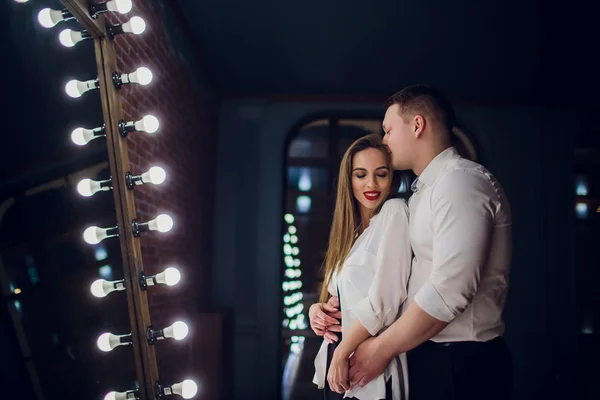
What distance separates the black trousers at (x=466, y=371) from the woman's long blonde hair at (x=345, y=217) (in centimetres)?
46

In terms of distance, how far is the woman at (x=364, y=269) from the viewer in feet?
4.44

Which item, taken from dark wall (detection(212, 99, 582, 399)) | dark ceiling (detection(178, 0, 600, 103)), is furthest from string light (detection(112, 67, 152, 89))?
dark wall (detection(212, 99, 582, 399))

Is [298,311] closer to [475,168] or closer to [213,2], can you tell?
[213,2]

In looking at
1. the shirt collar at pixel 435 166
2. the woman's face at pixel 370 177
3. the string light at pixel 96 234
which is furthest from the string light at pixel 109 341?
the shirt collar at pixel 435 166

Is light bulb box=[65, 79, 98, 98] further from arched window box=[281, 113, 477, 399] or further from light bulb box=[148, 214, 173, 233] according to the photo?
arched window box=[281, 113, 477, 399]

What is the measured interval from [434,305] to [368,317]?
21 cm

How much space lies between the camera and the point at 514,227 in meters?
4.99

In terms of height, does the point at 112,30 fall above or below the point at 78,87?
above

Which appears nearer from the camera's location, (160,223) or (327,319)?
(327,319)

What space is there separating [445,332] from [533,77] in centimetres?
398

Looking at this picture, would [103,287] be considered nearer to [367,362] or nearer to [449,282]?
[367,362]

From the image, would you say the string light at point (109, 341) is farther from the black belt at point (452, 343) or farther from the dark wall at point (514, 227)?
the dark wall at point (514, 227)

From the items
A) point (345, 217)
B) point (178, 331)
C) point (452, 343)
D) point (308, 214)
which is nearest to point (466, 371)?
point (452, 343)

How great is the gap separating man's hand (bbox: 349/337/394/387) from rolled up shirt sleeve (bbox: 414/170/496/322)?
20 centimetres
